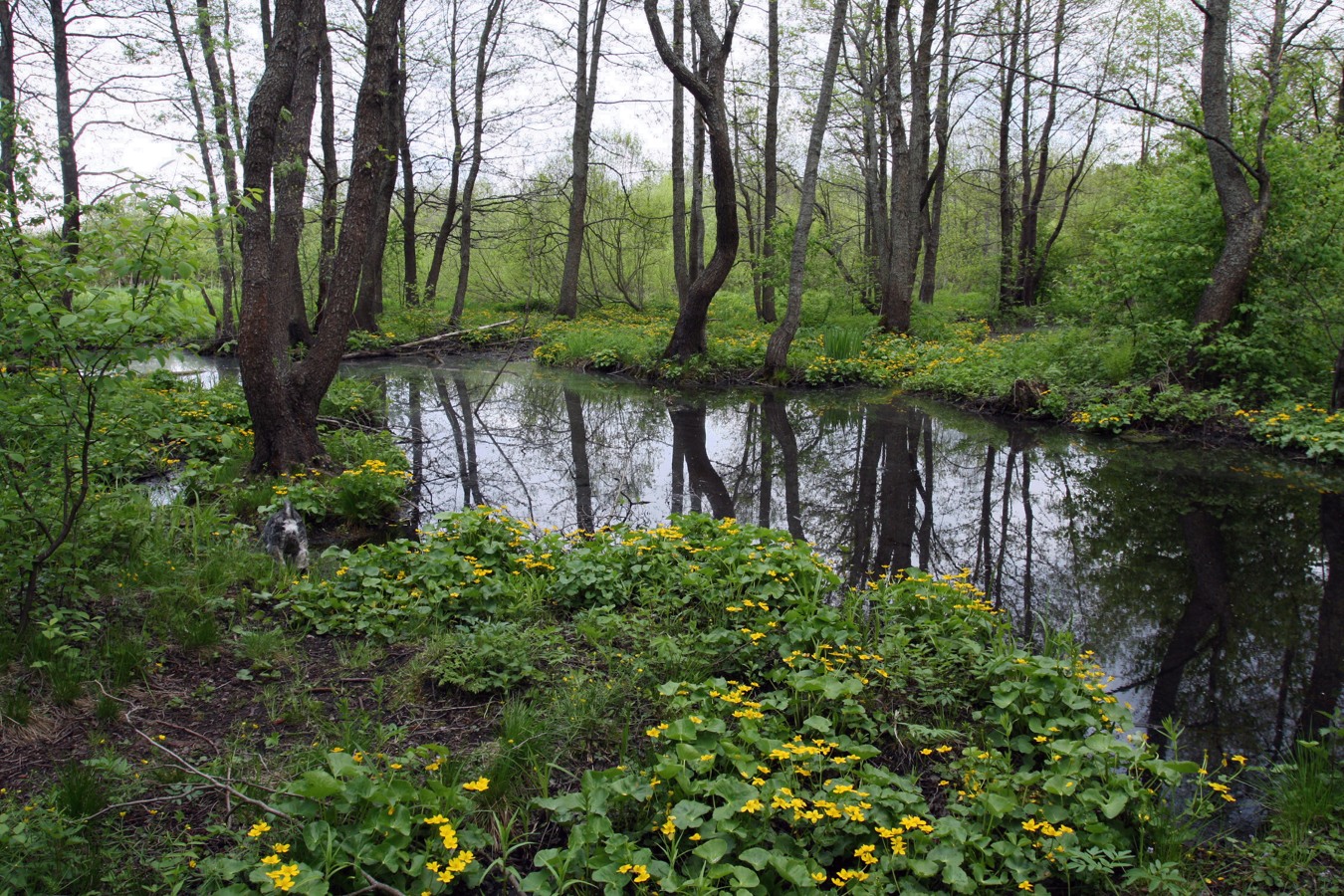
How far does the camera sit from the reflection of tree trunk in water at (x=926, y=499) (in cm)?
619

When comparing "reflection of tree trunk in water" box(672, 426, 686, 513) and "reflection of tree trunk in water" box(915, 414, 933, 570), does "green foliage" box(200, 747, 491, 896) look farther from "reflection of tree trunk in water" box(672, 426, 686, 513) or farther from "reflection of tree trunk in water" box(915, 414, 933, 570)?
"reflection of tree trunk in water" box(672, 426, 686, 513)

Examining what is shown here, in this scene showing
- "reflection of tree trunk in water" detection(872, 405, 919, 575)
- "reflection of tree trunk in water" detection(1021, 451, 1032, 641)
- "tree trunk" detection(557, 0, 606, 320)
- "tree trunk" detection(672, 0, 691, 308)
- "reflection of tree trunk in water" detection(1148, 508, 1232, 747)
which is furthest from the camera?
"tree trunk" detection(557, 0, 606, 320)

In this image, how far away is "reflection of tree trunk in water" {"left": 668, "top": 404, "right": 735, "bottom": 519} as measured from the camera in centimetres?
765

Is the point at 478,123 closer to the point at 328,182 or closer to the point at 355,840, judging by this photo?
the point at 328,182

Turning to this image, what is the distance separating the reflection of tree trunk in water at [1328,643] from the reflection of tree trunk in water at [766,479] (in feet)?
12.4

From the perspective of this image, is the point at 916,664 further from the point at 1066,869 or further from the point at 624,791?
the point at 624,791

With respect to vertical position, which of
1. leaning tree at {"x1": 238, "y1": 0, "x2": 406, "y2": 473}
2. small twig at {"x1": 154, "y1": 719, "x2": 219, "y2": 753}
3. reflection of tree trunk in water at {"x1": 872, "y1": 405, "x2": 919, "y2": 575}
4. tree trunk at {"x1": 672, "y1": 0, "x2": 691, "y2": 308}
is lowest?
small twig at {"x1": 154, "y1": 719, "x2": 219, "y2": 753}

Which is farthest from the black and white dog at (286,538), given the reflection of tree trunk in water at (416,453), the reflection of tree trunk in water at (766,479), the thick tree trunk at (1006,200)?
the thick tree trunk at (1006,200)

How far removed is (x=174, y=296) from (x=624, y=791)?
2.65 meters

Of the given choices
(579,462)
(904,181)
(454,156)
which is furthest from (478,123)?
(579,462)

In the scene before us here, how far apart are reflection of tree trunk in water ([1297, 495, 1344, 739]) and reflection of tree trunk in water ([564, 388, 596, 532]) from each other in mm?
4434

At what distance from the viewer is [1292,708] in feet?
12.6

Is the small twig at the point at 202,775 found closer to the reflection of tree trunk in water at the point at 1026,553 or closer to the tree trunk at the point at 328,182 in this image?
the reflection of tree trunk in water at the point at 1026,553

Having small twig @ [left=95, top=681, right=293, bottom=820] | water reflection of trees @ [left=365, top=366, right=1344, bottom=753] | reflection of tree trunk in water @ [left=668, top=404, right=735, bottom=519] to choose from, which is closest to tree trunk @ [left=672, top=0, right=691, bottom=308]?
reflection of tree trunk in water @ [left=668, top=404, right=735, bottom=519]
